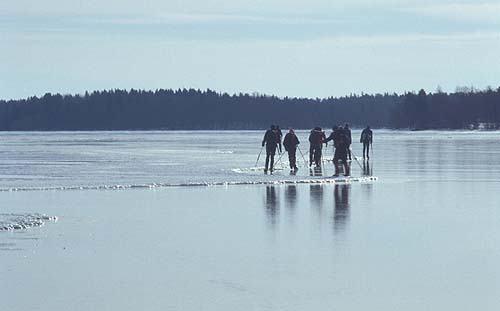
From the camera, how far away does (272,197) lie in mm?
22281

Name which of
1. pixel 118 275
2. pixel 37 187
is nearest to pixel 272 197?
pixel 37 187

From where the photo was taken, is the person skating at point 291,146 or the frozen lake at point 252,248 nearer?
the frozen lake at point 252,248

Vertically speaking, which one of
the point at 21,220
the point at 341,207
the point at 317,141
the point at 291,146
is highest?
the point at 317,141

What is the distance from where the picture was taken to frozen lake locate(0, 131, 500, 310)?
10.4m

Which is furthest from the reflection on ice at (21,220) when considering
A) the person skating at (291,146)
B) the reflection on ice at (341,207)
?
the person skating at (291,146)

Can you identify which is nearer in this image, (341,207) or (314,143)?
(341,207)

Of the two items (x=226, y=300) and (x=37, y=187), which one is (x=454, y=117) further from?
(x=226, y=300)

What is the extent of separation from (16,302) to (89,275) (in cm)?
153

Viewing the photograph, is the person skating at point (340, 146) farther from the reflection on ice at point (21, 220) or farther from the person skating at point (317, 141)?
the reflection on ice at point (21, 220)

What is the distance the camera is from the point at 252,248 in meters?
13.6

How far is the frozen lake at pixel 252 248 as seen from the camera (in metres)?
10.4

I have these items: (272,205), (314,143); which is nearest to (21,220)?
(272,205)

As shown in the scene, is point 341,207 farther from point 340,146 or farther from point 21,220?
point 340,146

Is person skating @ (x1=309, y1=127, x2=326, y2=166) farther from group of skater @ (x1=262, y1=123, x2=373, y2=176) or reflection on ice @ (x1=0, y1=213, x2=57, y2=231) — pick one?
reflection on ice @ (x1=0, y1=213, x2=57, y2=231)
